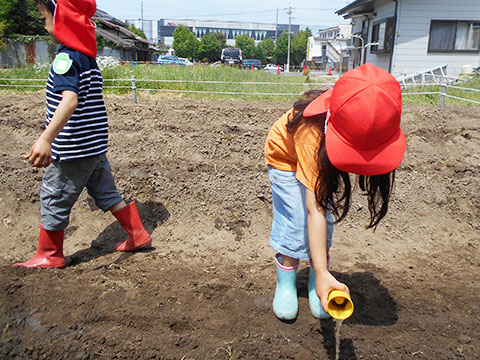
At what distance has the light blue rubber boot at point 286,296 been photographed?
221 centimetres

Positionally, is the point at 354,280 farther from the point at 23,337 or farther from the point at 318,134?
the point at 23,337

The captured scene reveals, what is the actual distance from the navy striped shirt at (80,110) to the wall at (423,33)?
11.8 meters

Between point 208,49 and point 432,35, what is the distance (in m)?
42.2

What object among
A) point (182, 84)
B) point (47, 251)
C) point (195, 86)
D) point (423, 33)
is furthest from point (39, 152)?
point (423, 33)

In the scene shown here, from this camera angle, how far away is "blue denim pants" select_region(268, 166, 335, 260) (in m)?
2.07

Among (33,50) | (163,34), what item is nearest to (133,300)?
(33,50)

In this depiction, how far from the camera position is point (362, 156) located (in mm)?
1539

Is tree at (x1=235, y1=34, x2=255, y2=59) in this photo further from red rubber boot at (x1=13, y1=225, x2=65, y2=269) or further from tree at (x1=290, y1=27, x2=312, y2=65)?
red rubber boot at (x1=13, y1=225, x2=65, y2=269)

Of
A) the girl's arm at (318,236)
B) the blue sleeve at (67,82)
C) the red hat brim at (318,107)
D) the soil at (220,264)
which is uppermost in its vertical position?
the blue sleeve at (67,82)

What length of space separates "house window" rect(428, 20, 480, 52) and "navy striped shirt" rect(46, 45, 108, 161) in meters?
12.5

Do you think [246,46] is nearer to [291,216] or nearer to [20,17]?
[20,17]

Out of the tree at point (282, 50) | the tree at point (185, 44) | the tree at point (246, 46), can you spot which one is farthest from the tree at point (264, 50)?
the tree at point (185, 44)

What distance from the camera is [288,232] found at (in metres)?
2.12

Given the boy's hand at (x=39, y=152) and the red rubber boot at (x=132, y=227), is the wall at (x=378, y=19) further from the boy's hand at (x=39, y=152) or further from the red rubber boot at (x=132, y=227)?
the boy's hand at (x=39, y=152)
